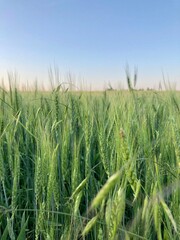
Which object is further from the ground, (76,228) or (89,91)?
(89,91)

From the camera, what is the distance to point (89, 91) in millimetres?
1113

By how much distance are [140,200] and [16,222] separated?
272 mm

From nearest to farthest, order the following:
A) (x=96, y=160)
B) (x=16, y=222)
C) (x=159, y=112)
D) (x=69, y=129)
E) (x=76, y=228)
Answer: (x=76, y=228), (x=16, y=222), (x=69, y=129), (x=96, y=160), (x=159, y=112)

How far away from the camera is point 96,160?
81 cm

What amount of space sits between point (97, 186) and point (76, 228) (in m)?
0.15

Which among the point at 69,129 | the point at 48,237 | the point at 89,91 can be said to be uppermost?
the point at 89,91

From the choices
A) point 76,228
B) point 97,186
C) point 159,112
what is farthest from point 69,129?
point 159,112

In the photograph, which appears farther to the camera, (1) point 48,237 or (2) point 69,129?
(2) point 69,129

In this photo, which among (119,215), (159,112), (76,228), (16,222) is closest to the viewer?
(119,215)

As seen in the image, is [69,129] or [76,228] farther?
[69,129]

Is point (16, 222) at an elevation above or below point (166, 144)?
below

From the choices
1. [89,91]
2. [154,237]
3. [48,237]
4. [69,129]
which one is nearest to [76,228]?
[48,237]

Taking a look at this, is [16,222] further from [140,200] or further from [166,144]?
[166,144]

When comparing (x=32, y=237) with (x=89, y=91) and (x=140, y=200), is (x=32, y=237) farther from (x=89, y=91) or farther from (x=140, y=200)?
(x=89, y=91)
